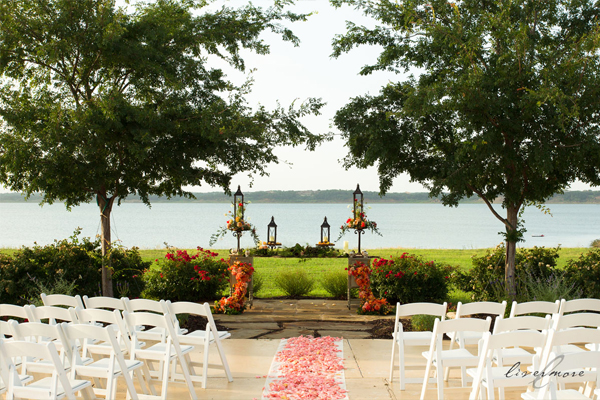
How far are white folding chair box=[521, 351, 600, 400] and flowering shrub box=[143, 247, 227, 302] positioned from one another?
20.9ft

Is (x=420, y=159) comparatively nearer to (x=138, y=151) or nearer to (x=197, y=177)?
(x=197, y=177)

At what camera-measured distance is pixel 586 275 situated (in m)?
8.34

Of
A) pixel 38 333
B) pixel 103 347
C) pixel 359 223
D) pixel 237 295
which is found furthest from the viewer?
pixel 359 223

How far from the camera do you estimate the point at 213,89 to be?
881cm

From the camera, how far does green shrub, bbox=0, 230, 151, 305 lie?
8328mm

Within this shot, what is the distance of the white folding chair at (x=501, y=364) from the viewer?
146 inches

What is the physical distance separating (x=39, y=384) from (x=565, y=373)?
3.92 meters

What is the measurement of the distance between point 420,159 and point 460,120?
1.29 metres

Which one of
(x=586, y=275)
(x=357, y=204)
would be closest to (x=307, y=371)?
(x=357, y=204)

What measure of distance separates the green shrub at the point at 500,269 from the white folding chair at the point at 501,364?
4.37 metres

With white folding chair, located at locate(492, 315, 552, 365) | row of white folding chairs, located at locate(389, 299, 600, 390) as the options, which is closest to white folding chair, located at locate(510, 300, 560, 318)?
row of white folding chairs, located at locate(389, 299, 600, 390)

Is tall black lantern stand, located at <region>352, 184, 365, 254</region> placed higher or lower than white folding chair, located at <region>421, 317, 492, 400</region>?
higher

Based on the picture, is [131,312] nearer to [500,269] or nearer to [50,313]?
[50,313]

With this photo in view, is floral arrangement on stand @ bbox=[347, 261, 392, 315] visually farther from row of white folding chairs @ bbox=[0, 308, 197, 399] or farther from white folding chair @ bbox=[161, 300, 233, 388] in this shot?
row of white folding chairs @ bbox=[0, 308, 197, 399]
